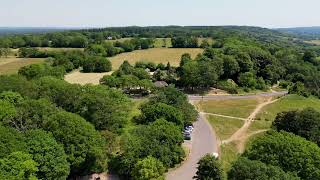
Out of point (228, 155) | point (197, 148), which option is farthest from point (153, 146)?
point (228, 155)

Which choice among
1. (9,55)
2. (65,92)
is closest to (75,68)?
(9,55)

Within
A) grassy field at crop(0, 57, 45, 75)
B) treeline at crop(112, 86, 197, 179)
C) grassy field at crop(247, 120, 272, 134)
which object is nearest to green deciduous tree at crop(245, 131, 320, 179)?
treeline at crop(112, 86, 197, 179)

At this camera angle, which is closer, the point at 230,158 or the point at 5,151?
the point at 5,151

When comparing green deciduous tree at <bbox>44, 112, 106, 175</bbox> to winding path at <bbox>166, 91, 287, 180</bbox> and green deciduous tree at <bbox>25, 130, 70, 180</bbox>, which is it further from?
winding path at <bbox>166, 91, 287, 180</bbox>

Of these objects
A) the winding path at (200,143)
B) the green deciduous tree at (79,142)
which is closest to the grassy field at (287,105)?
the winding path at (200,143)

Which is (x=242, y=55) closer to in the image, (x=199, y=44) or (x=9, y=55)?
(x=199, y=44)

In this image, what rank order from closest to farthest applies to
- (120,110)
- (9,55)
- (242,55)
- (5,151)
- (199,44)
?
(5,151)
(120,110)
(242,55)
(9,55)
(199,44)

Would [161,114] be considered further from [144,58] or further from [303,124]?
[144,58]
